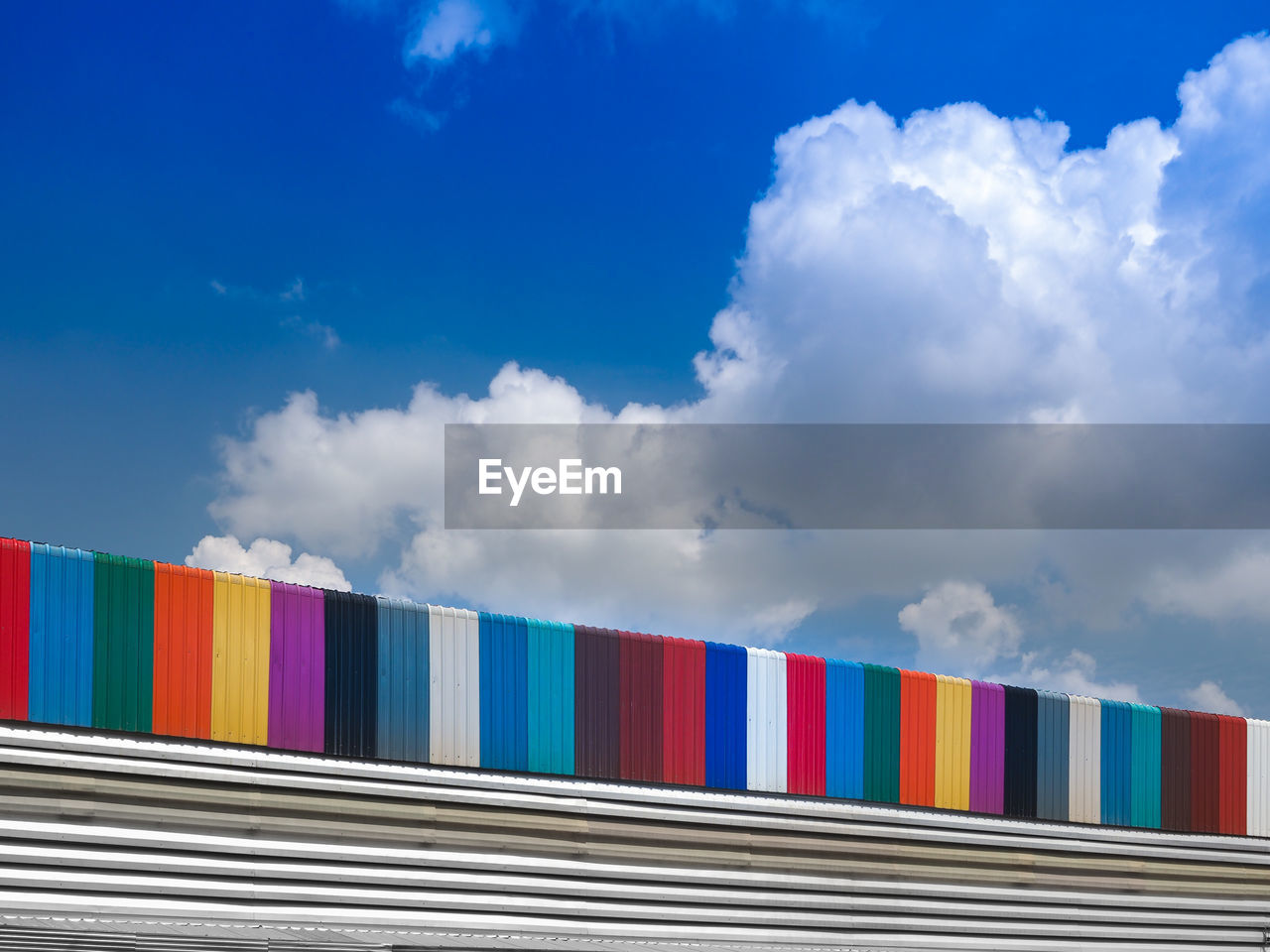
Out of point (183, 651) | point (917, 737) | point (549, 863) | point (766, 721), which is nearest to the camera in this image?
point (183, 651)

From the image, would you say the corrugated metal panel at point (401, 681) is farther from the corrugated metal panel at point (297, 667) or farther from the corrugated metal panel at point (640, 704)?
the corrugated metal panel at point (640, 704)

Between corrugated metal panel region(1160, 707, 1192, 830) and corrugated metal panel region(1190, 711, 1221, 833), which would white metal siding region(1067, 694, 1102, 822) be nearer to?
corrugated metal panel region(1160, 707, 1192, 830)

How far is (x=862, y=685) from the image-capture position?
88.9 ft

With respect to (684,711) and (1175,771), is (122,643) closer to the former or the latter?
(684,711)

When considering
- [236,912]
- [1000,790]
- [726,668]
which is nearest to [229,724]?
[236,912]

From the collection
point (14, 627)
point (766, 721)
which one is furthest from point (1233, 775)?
point (14, 627)

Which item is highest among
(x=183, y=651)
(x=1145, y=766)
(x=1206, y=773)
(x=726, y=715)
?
(x=183, y=651)

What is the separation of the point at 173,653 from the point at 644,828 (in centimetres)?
960

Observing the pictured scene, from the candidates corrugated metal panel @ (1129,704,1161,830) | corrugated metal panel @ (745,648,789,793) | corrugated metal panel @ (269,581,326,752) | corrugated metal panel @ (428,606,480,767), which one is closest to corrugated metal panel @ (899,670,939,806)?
corrugated metal panel @ (745,648,789,793)

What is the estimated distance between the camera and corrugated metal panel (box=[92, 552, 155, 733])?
772 inches

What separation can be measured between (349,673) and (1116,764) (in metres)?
19.5

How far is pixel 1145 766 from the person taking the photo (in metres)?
30.6

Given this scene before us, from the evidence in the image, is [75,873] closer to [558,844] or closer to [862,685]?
[558,844]

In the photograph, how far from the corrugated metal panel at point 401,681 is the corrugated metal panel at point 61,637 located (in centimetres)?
491
